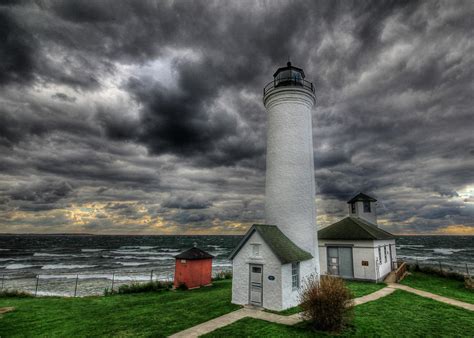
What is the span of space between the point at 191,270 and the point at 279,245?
8696 millimetres

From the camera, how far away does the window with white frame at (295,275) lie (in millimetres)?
12109

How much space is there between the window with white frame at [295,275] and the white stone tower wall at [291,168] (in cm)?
152

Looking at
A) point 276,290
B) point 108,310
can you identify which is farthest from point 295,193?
point 108,310

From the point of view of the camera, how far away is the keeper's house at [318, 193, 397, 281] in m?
17.9

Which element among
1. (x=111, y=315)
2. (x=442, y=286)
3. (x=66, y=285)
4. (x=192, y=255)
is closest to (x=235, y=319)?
(x=111, y=315)

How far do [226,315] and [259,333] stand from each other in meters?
2.52

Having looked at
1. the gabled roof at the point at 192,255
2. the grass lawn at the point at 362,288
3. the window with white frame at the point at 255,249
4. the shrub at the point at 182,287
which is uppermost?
the window with white frame at the point at 255,249

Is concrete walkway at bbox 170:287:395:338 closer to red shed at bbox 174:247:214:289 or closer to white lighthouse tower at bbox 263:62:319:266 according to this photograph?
white lighthouse tower at bbox 263:62:319:266

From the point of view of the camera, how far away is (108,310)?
12891mm

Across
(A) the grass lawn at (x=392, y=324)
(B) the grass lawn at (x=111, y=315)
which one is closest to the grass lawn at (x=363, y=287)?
(A) the grass lawn at (x=392, y=324)

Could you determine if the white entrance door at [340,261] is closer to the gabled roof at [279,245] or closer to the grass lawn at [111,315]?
the gabled roof at [279,245]

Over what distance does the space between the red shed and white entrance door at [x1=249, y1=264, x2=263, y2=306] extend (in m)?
7.32

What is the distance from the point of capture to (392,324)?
9.50 m

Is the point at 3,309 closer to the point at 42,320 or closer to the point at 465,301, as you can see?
the point at 42,320
